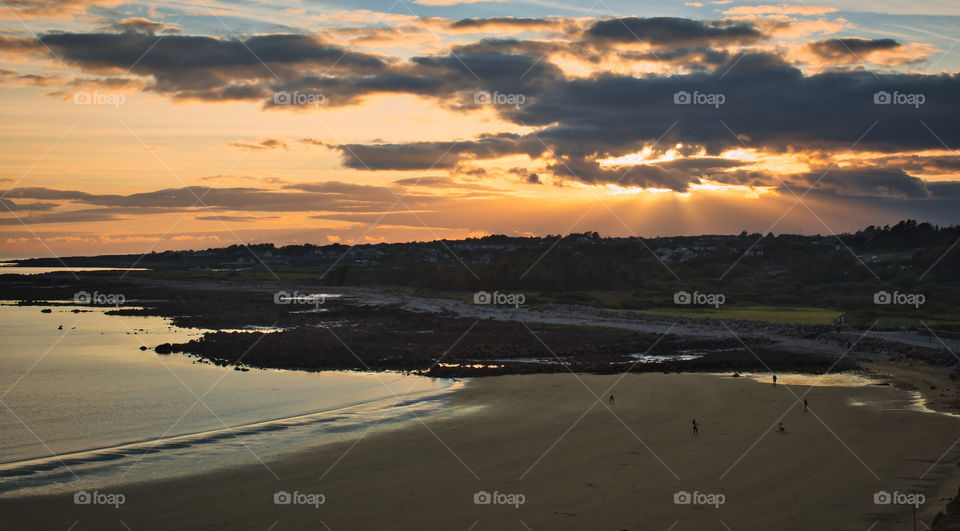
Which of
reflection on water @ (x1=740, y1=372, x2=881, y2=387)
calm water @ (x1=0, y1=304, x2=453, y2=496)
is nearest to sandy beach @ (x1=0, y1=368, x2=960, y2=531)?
calm water @ (x1=0, y1=304, x2=453, y2=496)

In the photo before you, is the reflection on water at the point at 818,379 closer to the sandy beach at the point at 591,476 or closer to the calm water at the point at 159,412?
the sandy beach at the point at 591,476

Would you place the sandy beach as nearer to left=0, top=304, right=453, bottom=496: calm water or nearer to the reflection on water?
left=0, top=304, right=453, bottom=496: calm water

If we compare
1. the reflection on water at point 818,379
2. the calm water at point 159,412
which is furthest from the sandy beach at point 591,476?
the reflection on water at point 818,379

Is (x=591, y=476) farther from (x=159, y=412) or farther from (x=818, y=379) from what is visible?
(x=818, y=379)

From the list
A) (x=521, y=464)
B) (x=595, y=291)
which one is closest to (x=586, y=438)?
(x=521, y=464)

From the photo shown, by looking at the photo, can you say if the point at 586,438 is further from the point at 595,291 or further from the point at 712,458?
the point at 595,291

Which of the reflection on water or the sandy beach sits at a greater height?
the reflection on water

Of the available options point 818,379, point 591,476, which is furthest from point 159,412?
point 818,379
